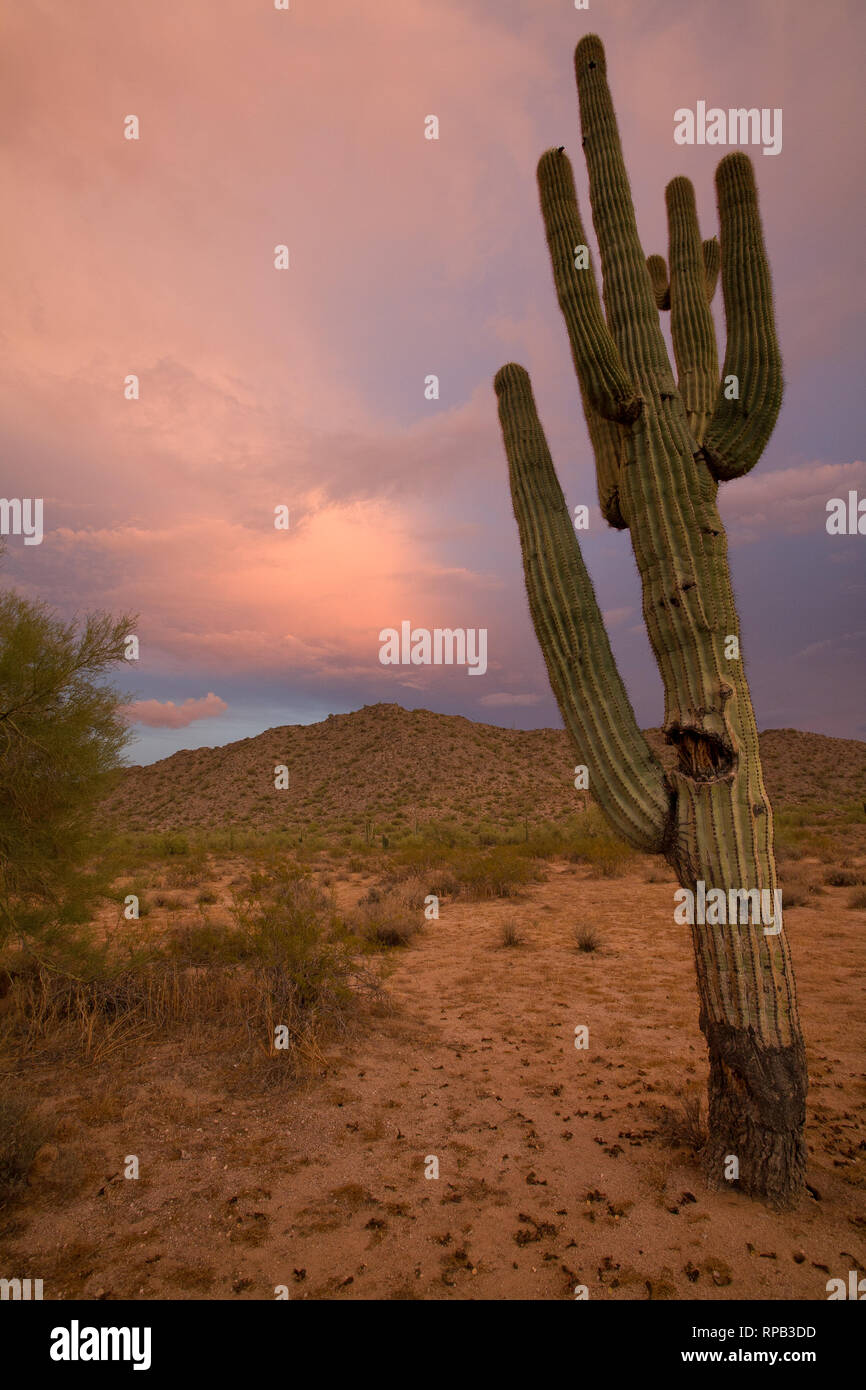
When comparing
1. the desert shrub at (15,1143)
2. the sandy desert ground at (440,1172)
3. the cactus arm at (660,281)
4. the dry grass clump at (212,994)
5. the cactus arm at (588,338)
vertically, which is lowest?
the sandy desert ground at (440,1172)

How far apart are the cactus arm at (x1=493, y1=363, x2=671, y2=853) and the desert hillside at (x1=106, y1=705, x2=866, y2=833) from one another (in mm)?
23654

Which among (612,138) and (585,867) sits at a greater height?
(612,138)

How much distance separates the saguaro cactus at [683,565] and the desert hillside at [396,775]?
23.8 metres

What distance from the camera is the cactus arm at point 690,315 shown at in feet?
15.9

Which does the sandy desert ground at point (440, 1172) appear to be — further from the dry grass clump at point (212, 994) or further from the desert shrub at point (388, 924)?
the desert shrub at point (388, 924)

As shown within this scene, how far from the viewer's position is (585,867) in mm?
Answer: 17188

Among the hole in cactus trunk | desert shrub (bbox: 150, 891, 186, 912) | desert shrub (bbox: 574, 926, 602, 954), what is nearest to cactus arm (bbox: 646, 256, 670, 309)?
the hole in cactus trunk

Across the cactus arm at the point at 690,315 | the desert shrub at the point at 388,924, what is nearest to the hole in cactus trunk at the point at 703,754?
the cactus arm at the point at 690,315

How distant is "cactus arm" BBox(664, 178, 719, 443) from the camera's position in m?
4.85
